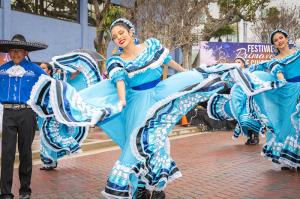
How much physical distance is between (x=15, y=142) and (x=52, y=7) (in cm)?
1359

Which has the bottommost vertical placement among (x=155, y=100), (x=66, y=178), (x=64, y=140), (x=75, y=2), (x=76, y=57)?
(x=66, y=178)

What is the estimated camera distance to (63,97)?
4789mm

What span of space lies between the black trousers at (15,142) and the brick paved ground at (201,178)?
0.47m

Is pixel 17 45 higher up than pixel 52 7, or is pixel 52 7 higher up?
pixel 52 7

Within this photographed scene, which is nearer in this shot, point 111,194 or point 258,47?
point 111,194

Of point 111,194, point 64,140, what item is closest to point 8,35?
point 64,140

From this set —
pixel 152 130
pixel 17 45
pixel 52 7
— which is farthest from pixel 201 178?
pixel 52 7

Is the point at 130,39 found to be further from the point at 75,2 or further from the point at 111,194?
the point at 75,2

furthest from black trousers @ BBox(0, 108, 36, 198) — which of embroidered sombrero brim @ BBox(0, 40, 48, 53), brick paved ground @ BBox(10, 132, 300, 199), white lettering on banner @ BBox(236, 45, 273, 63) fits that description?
white lettering on banner @ BBox(236, 45, 273, 63)

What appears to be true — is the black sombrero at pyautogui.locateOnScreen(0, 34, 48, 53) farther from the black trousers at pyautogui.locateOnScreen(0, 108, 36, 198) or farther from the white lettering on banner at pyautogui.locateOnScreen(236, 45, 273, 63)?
the white lettering on banner at pyautogui.locateOnScreen(236, 45, 273, 63)

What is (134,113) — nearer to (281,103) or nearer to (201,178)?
(201,178)

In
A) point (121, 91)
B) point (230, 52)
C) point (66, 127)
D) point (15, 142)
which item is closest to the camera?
point (121, 91)

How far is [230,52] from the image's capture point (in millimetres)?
20781

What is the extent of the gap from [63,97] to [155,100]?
0.99 meters
